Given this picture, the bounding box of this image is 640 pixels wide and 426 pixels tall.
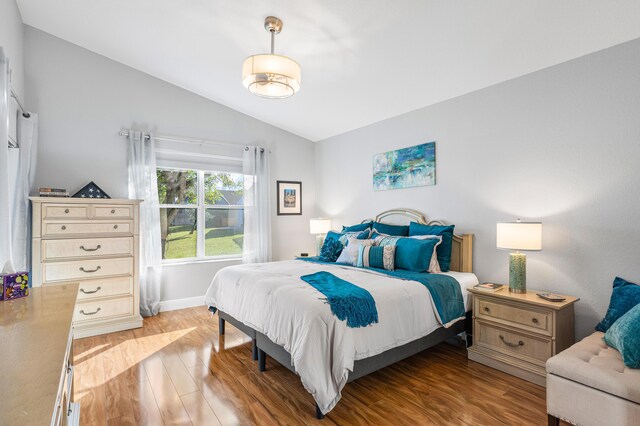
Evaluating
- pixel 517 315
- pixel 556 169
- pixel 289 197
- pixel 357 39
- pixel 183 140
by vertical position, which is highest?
pixel 357 39

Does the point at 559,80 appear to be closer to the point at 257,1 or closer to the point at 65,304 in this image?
the point at 257,1

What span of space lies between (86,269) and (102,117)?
1.79m

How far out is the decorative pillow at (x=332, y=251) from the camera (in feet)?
12.6

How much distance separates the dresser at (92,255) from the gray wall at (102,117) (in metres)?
0.54

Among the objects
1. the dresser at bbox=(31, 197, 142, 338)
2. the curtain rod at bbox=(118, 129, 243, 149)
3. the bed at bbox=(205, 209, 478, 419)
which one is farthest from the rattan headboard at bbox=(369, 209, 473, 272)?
the dresser at bbox=(31, 197, 142, 338)

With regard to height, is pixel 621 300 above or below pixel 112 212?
below

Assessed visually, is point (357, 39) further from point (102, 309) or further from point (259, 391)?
point (102, 309)

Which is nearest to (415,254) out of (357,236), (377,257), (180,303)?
(377,257)

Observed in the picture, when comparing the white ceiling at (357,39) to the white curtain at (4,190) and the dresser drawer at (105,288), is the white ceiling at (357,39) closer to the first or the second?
the white curtain at (4,190)

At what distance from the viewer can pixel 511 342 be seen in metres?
2.59

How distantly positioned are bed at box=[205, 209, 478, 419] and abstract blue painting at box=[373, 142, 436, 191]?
85cm

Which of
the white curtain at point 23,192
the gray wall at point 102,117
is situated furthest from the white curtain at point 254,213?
the white curtain at point 23,192

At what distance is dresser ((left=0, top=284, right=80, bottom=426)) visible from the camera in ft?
2.31

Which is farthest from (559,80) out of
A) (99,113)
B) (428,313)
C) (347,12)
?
(99,113)
